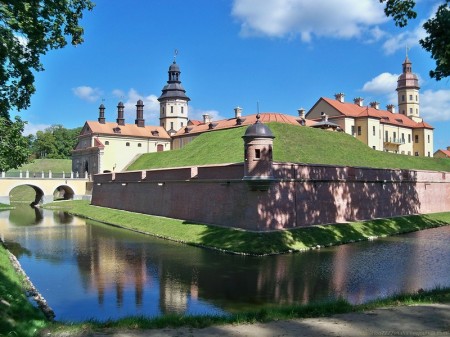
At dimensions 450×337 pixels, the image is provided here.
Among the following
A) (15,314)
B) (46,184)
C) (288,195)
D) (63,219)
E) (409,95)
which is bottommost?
(63,219)

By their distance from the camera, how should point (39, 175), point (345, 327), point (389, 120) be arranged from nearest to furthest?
point (345, 327)
point (39, 175)
point (389, 120)

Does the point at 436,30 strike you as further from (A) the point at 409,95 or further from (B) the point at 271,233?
(A) the point at 409,95

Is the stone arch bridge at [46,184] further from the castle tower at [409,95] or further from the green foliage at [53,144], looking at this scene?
the castle tower at [409,95]

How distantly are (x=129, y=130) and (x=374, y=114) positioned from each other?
32121mm

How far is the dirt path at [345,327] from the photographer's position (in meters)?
7.02

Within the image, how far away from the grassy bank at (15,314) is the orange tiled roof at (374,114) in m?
48.4

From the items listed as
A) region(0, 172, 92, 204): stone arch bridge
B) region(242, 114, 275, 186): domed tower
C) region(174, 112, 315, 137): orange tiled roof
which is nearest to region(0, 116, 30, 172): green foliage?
region(242, 114, 275, 186): domed tower

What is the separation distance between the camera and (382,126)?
58438mm

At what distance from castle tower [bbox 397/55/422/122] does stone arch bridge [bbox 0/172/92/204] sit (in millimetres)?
48151

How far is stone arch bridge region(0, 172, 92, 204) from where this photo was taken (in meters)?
49.5

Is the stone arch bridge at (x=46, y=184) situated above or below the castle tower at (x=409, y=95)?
below

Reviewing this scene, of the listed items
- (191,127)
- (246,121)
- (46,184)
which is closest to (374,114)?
(246,121)

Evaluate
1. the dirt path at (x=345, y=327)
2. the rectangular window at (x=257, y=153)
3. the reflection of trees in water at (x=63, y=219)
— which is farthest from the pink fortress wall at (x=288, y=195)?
the dirt path at (x=345, y=327)

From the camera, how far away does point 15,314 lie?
8898 millimetres
